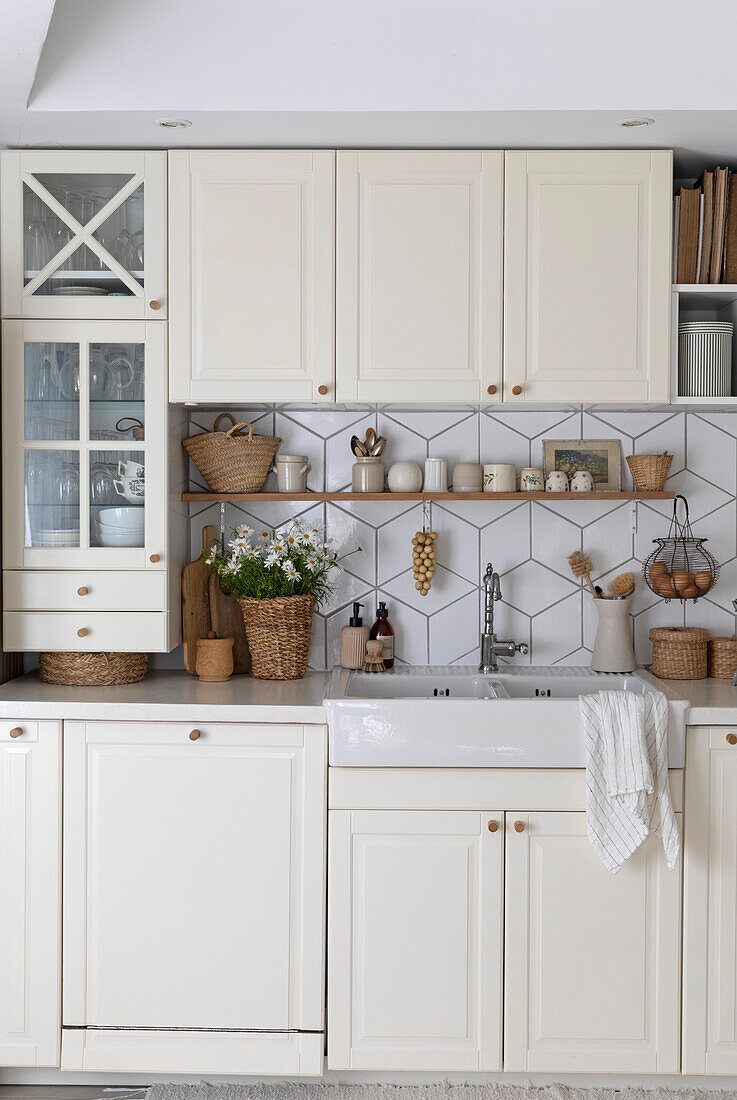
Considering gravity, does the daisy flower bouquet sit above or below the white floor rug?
above

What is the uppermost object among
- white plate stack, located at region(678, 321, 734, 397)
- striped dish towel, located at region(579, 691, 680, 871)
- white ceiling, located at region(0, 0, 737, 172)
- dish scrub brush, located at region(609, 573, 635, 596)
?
white ceiling, located at region(0, 0, 737, 172)

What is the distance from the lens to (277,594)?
2.59 meters

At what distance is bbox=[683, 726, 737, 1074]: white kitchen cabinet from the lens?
224cm

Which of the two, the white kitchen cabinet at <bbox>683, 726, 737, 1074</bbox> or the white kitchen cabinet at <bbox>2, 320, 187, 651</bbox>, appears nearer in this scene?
the white kitchen cabinet at <bbox>683, 726, 737, 1074</bbox>

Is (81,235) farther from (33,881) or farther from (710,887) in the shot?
(710,887)

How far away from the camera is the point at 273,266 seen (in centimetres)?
241

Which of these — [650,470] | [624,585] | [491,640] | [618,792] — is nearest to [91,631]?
[491,640]

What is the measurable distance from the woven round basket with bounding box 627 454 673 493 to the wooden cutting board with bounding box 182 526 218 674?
1.25m

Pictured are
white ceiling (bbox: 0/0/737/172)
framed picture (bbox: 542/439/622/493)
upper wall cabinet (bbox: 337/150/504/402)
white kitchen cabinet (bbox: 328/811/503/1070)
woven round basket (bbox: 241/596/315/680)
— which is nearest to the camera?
white ceiling (bbox: 0/0/737/172)

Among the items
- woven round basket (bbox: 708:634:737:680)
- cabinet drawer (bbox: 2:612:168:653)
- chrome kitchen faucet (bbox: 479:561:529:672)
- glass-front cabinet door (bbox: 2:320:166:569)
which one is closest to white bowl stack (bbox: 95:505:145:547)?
glass-front cabinet door (bbox: 2:320:166:569)

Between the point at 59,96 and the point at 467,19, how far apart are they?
95cm

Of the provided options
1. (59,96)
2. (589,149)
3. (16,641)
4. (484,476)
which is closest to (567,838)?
(484,476)

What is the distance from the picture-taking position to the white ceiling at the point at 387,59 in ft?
7.02

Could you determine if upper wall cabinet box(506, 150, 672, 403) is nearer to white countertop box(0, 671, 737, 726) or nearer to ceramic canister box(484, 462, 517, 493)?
ceramic canister box(484, 462, 517, 493)
